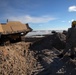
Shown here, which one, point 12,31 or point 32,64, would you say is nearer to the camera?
point 32,64

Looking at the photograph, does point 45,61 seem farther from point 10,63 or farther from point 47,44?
point 47,44

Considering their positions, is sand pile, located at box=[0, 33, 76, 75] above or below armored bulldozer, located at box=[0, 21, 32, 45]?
below

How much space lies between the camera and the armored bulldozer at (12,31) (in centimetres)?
1445

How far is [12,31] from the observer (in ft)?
49.9

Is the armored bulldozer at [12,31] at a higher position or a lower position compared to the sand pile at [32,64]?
higher

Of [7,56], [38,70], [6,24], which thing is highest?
[6,24]

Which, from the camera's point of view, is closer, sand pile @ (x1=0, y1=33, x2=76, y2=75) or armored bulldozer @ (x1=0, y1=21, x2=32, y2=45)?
sand pile @ (x1=0, y1=33, x2=76, y2=75)

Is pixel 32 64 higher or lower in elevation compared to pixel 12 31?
→ lower

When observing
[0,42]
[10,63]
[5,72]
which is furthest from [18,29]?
[5,72]

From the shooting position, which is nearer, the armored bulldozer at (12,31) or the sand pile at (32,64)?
the sand pile at (32,64)

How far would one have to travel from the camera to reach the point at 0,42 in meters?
15.0

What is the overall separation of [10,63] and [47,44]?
25.2ft

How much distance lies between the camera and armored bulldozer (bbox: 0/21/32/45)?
14.5 meters

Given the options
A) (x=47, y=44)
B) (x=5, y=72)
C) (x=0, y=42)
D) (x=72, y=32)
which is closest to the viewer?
(x=5, y=72)
